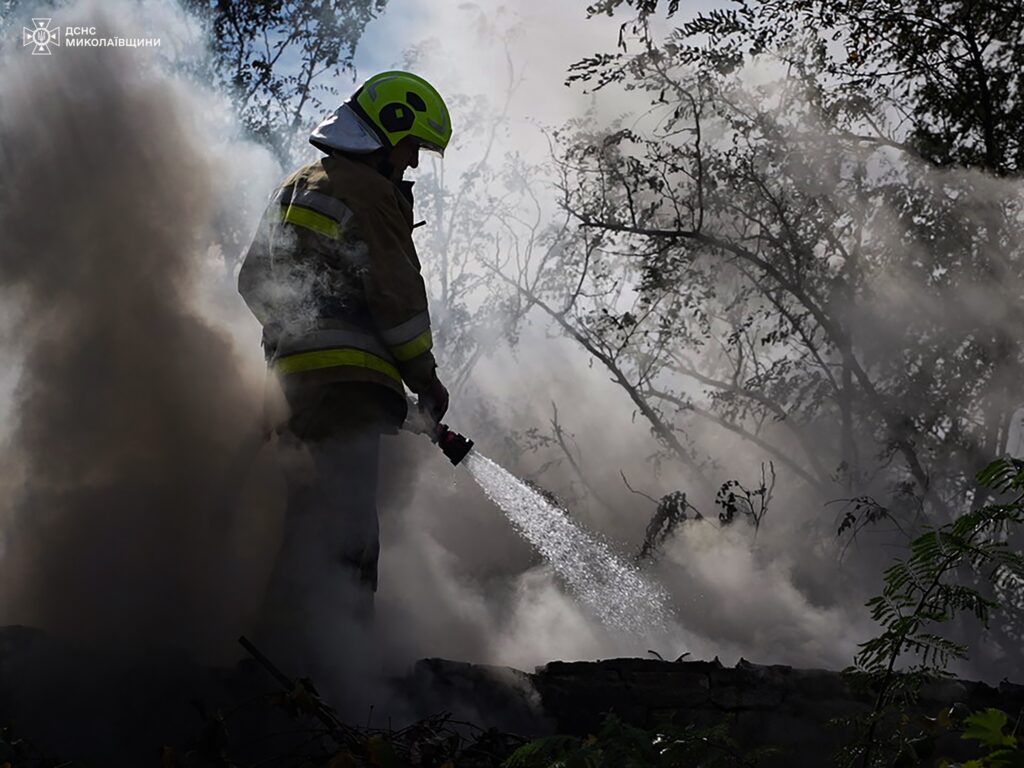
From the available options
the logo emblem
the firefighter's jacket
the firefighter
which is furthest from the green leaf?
the logo emblem

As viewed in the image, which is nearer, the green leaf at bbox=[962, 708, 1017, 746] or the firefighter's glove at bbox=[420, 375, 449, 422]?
the green leaf at bbox=[962, 708, 1017, 746]

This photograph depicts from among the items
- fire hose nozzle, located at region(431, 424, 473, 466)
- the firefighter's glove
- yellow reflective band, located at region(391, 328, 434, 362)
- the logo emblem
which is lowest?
fire hose nozzle, located at region(431, 424, 473, 466)

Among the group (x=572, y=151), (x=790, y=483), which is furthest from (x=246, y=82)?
(x=790, y=483)

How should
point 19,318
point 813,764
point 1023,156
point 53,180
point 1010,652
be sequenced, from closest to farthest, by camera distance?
point 813,764 → point 19,318 → point 53,180 → point 1023,156 → point 1010,652

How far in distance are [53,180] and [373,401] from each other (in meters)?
1.65

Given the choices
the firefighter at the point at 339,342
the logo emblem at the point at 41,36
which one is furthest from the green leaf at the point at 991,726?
the logo emblem at the point at 41,36

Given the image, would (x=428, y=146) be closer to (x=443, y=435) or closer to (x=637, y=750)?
(x=443, y=435)

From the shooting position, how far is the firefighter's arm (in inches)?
180

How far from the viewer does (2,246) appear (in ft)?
15.4

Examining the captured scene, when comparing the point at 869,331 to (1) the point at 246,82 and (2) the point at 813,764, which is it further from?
(1) the point at 246,82

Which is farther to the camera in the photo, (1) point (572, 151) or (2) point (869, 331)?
(1) point (572, 151)

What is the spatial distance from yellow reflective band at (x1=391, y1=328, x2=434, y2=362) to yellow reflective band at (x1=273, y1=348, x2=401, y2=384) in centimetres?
10

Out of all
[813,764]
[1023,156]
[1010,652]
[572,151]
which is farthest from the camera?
[572,151]

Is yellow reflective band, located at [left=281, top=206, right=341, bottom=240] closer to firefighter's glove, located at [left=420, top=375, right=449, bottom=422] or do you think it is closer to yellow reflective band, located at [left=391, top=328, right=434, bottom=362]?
yellow reflective band, located at [left=391, top=328, right=434, bottom=362]
